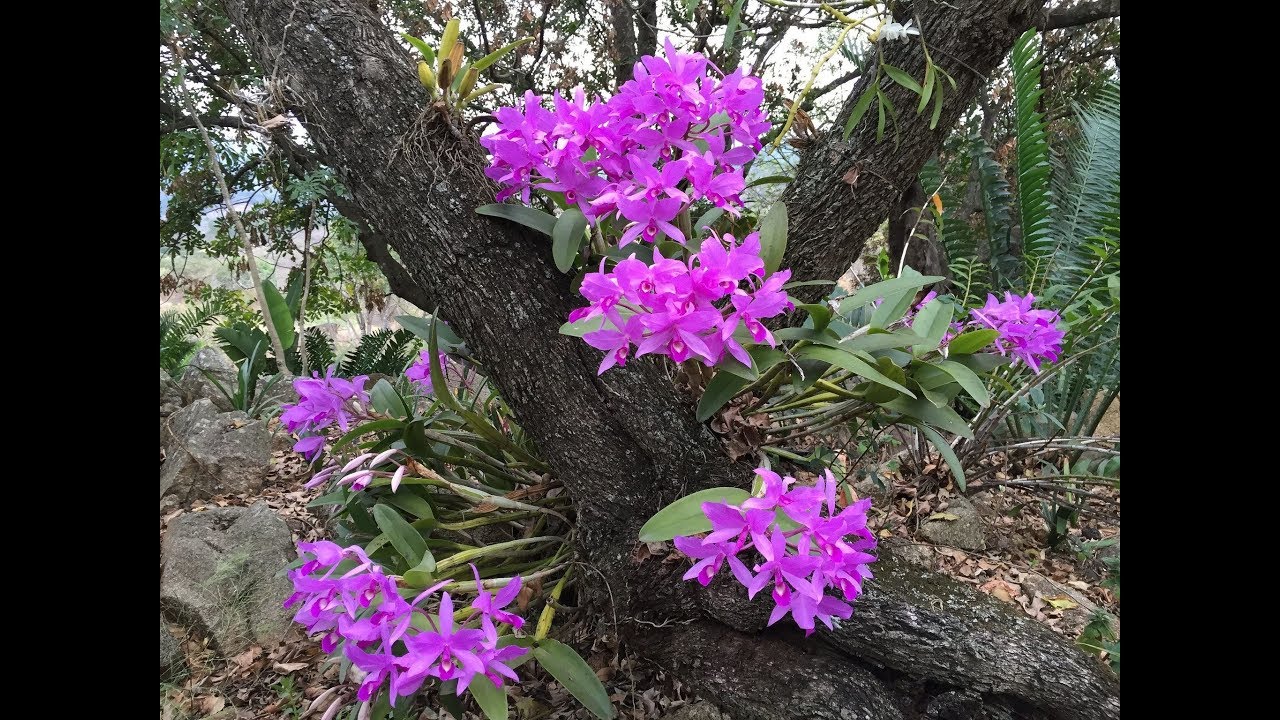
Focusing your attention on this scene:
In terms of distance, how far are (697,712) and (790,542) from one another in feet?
2.37

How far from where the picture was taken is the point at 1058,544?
210 cm

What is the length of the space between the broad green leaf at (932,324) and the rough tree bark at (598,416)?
37 cm

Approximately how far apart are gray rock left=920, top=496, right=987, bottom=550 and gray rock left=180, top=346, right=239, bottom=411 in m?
3.37

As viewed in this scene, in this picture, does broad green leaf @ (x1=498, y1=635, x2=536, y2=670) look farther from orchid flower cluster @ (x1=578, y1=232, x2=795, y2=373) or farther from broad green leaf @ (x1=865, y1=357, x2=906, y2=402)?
broad green leaf @ (x1=865, y1=357, x2=906, y2=402)

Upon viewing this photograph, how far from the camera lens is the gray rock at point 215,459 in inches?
106

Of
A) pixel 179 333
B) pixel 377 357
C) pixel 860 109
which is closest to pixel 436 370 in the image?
pixel 860 109

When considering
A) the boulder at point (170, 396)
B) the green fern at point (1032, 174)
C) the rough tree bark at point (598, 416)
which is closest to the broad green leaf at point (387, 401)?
the rough tree bark at point (598, 416)

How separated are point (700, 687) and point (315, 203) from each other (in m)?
3.87

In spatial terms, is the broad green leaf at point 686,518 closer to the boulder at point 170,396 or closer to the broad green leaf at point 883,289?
the broad green leaf at point 883,289

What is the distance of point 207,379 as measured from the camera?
12.5 feet

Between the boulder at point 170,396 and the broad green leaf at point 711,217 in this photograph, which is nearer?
the broad green leaf at point 711,217

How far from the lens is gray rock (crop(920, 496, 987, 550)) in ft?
6.68

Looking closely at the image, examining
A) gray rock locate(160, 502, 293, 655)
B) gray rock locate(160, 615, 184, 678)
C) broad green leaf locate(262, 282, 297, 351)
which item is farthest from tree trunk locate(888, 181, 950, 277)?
broad green leaf locate(262, 282, 297, 351)
